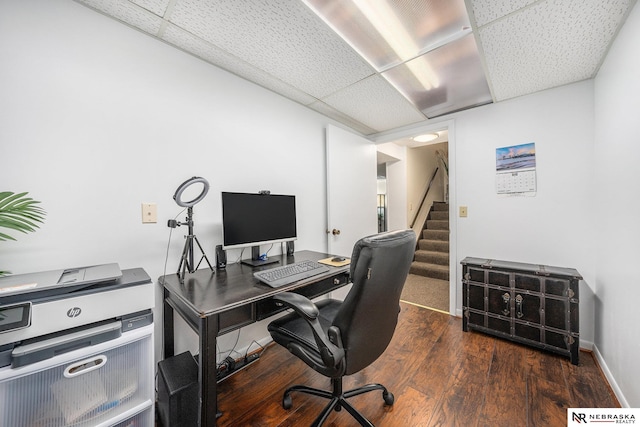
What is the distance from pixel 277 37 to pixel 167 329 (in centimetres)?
197

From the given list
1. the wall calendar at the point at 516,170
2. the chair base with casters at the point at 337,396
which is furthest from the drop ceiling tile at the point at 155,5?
the wall calendar at the point at 516,170

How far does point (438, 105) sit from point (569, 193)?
4.58ft

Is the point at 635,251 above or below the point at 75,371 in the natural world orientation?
above

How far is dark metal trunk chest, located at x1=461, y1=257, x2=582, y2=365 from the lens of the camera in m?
1.82

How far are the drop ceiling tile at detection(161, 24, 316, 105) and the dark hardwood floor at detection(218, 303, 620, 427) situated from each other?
2.28 metres

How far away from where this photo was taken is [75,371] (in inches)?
35.7

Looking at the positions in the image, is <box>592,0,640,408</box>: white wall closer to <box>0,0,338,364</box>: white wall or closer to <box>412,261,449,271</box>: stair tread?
<box>412,261,449,271</box>: stair tread

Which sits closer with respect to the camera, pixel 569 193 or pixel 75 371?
pixel 75 371

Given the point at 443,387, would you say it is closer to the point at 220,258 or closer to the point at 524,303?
the point at 524,303

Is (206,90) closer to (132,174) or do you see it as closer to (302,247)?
(132,174)

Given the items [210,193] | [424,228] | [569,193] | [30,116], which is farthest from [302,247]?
[424,228]

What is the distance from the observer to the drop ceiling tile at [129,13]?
126 centimetres

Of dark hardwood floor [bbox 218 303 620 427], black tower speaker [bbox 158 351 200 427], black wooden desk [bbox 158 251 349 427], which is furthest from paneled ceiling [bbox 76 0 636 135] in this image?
dark hardwood floor [bbox 218 303 620 427]

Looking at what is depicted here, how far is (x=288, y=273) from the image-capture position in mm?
1463
